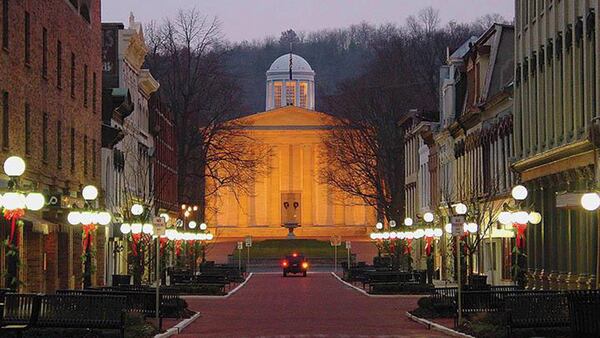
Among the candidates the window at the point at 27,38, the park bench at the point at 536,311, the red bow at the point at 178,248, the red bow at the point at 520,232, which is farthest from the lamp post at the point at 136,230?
the red bow at the point at 178,248

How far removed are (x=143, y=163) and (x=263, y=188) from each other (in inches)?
3502

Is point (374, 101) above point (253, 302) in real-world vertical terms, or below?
above

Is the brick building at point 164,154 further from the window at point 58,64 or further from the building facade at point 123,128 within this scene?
the window at point 58,64

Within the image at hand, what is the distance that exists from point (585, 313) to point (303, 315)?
19.8m

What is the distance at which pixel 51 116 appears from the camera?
47.2m

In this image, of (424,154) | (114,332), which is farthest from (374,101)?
(114,332)

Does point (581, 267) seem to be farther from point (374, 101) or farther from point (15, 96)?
point (374, 101)

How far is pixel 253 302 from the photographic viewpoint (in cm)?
5362

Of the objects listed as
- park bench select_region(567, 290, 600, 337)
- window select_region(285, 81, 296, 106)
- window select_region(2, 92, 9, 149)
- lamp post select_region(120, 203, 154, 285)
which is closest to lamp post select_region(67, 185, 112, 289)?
window select_region(2, 92, 9, 149)

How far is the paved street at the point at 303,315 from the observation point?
34781mm

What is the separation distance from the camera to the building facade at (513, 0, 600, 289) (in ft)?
124

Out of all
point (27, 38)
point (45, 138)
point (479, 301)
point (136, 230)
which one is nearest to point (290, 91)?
point (136, 230)

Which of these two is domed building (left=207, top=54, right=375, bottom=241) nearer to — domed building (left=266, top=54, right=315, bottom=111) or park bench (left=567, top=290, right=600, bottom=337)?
domed building (left=266, top=54, right=315, bottom=111)

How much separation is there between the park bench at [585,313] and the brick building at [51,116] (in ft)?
48.5
